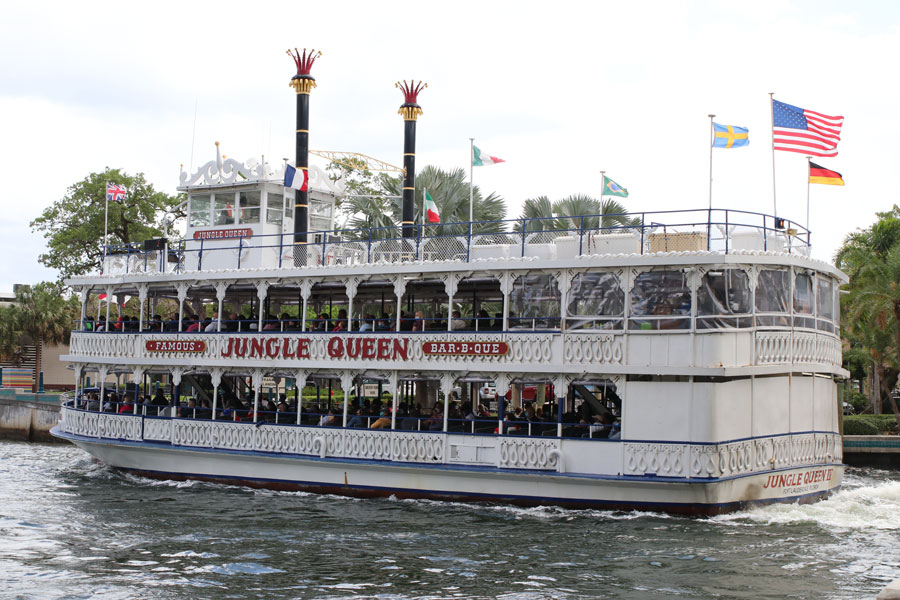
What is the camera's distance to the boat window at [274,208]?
91.4ft

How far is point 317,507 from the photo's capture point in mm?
21344

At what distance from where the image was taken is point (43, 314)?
49375 mm

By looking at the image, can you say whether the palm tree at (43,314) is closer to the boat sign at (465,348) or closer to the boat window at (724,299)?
the boat sign at (465,348)

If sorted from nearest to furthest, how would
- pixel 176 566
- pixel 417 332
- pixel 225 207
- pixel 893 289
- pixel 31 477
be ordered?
pixel 176 566
pixel 417 332
pixel 31 477
pixel 225 207
pixel 893 289

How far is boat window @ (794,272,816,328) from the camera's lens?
67.3ft

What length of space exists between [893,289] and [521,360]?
22415mm

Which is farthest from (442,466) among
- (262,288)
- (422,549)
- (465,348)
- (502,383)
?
(262,288)

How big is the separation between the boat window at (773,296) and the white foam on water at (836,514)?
12.3ft

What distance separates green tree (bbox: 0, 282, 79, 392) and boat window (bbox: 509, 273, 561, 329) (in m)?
34.4

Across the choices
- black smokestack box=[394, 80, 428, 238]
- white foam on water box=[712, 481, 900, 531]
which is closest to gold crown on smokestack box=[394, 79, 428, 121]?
black smokestack box=[394, 80, 428, 238]

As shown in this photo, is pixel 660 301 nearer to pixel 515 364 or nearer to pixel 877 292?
pixel 515 364

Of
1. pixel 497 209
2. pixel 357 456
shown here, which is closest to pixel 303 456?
pixel 357 456

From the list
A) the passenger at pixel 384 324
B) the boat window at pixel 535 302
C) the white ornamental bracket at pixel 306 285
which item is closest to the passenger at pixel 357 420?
the passenger at pixel 384 324

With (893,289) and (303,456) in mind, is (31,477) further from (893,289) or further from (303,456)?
(893,289)
